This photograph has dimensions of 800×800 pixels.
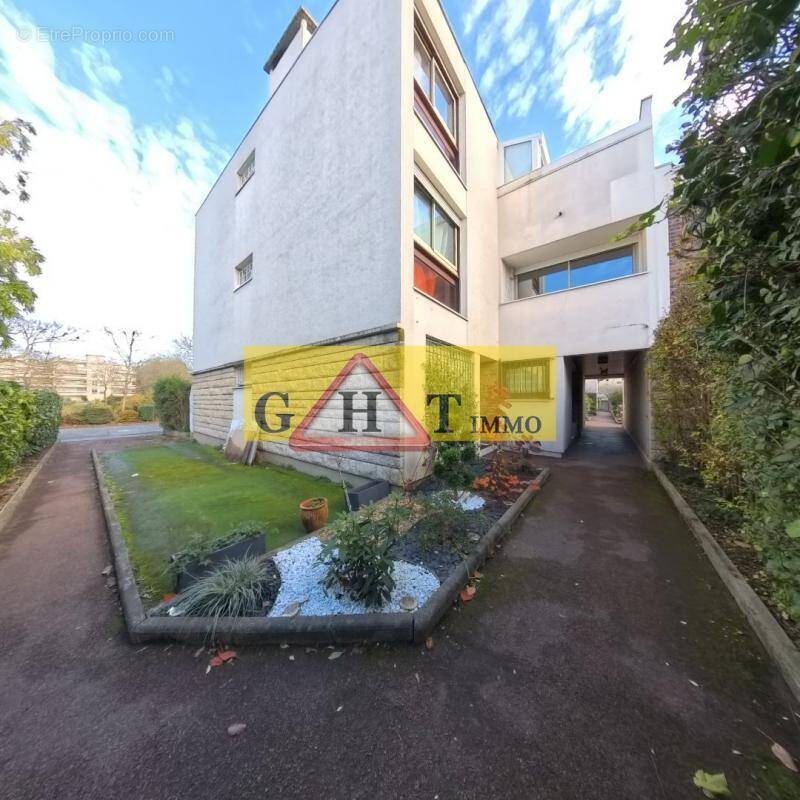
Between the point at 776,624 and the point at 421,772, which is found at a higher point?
the point at 776,624

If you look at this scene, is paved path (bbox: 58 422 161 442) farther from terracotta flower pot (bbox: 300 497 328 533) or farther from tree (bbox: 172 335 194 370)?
terracotta flower pot (bbox: 300 497 328 533)

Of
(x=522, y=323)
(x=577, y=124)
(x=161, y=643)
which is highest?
(x=577, y=124)

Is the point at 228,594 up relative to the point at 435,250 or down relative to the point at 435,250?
down

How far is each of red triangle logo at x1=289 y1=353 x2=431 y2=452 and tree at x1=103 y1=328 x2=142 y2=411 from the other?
968 inches

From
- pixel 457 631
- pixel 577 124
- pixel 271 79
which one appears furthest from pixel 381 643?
pixel 271 79

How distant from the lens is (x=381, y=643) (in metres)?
2.21

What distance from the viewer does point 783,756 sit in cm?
148

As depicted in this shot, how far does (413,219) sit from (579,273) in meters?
5.57

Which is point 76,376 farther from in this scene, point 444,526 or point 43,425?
point 444,526

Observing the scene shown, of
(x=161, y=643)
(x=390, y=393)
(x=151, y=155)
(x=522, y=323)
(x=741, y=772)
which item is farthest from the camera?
(x=522, y=323)

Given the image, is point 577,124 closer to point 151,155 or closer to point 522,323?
point 522,323

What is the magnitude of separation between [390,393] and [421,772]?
4309 millimetres

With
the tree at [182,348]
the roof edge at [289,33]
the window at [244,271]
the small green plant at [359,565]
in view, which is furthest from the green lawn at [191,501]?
the tree at [182,348]

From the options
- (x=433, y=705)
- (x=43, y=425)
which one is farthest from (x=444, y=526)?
(x=43, y=425)
